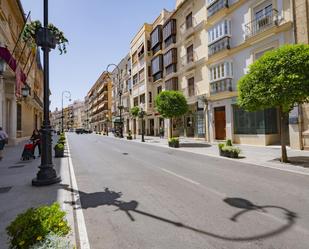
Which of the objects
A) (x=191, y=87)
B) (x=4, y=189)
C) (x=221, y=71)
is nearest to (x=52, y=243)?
(x=4, y=189)

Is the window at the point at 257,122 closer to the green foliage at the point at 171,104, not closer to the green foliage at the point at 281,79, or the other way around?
the green foliage at the point at 171,104

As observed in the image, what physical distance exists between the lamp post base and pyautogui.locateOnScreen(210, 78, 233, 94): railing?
1659 centimetres

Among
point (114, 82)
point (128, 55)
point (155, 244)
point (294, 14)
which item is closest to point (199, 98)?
point (294, 14)

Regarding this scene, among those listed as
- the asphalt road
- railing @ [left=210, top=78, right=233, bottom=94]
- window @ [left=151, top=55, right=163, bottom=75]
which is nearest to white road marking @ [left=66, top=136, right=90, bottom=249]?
the asphalt road

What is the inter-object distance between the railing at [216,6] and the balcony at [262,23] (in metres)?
3.42

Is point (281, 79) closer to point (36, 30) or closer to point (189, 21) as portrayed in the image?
point (36, 30)

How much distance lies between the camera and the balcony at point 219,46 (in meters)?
20.5

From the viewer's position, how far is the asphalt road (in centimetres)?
368

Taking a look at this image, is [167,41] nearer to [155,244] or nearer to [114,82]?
[155,244]

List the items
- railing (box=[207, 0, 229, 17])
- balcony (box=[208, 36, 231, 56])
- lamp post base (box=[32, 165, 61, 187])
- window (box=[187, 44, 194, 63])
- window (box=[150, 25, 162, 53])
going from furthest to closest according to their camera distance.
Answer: window (box=[150, 25, 162, 53]) → window (box=[187, 44, 194, 63]) → railing (box=[207, 0, 229, 17]) → balcony (box=[208, 36, 231, 56]) → lamp post base (box=[32, 165, 61, 187])

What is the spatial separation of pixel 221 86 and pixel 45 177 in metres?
Answer: 17.5

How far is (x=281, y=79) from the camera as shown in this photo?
9.53 metres

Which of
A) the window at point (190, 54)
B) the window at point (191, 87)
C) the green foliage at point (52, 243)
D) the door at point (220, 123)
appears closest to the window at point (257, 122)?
the door at point (220, 123)

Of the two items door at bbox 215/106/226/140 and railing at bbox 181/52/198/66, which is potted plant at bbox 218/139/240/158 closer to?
door at bbox 215/106/226/140
